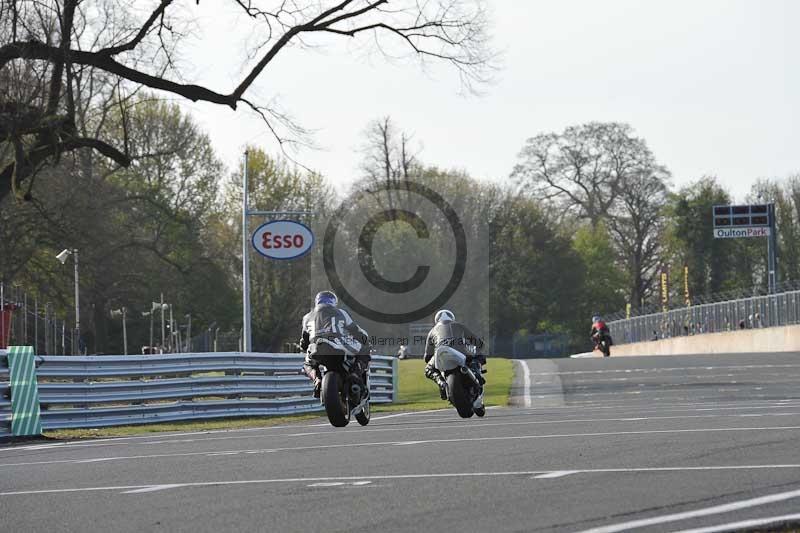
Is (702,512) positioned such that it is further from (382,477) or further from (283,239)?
(283,239)

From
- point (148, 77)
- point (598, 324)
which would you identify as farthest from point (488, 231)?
point (148, 77)

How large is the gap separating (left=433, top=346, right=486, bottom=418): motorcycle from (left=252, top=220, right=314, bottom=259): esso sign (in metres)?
16.0

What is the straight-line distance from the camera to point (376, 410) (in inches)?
1056

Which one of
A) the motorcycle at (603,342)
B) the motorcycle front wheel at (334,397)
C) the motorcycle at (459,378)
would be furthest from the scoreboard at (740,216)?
the motorcycle front wheel at (334,397)

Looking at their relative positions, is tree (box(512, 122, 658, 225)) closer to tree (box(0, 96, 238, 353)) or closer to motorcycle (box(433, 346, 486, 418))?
tree (box(0, 96, 238, 353))

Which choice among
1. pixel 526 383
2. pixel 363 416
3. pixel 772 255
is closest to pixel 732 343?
pixel 772 255

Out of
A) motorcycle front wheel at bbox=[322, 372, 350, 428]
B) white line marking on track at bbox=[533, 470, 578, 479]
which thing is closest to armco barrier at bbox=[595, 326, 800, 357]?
motorcycle front wheel at bbox=[322, 372, 350, 428]

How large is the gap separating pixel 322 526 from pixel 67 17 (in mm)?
20610

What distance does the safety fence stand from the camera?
2152cm

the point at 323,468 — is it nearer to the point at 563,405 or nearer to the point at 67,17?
the point at 563,405

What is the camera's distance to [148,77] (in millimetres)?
29094

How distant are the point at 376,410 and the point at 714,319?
126 feet

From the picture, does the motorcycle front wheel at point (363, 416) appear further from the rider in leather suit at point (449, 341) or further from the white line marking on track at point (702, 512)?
the white line marking on track at point (702, 512)

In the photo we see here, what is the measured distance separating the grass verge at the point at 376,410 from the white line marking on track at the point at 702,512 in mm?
13423
